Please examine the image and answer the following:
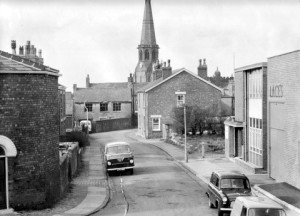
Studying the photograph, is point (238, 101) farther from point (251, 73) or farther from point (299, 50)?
point (299, 50)

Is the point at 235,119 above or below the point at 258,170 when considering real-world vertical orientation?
above

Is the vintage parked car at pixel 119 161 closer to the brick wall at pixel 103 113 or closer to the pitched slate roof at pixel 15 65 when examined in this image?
the pitched slate roof at pixel 15 65

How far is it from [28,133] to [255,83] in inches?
630

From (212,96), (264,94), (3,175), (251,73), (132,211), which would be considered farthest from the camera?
(212,96)

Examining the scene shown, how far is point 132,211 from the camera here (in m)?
18.6

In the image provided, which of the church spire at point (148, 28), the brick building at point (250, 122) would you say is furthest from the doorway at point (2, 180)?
the church spire at point (148, 28)

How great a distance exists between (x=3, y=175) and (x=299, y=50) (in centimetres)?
1403

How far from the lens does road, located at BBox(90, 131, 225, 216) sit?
733 inches

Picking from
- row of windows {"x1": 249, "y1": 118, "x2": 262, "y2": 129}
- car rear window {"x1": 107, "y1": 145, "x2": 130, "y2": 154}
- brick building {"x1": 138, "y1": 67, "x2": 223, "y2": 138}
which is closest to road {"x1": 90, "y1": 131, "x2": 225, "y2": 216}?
car rear window {"x1": 107, "y1": 145, "x2": 130, "y2": 154}

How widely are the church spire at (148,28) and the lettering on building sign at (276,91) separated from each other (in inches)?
3647

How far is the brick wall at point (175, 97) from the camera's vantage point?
2110 inches

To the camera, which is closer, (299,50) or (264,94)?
(299,50)

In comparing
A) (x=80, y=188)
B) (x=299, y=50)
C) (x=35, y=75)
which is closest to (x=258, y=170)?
(x=299, y=50)

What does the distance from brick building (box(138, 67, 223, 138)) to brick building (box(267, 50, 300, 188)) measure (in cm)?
2807
